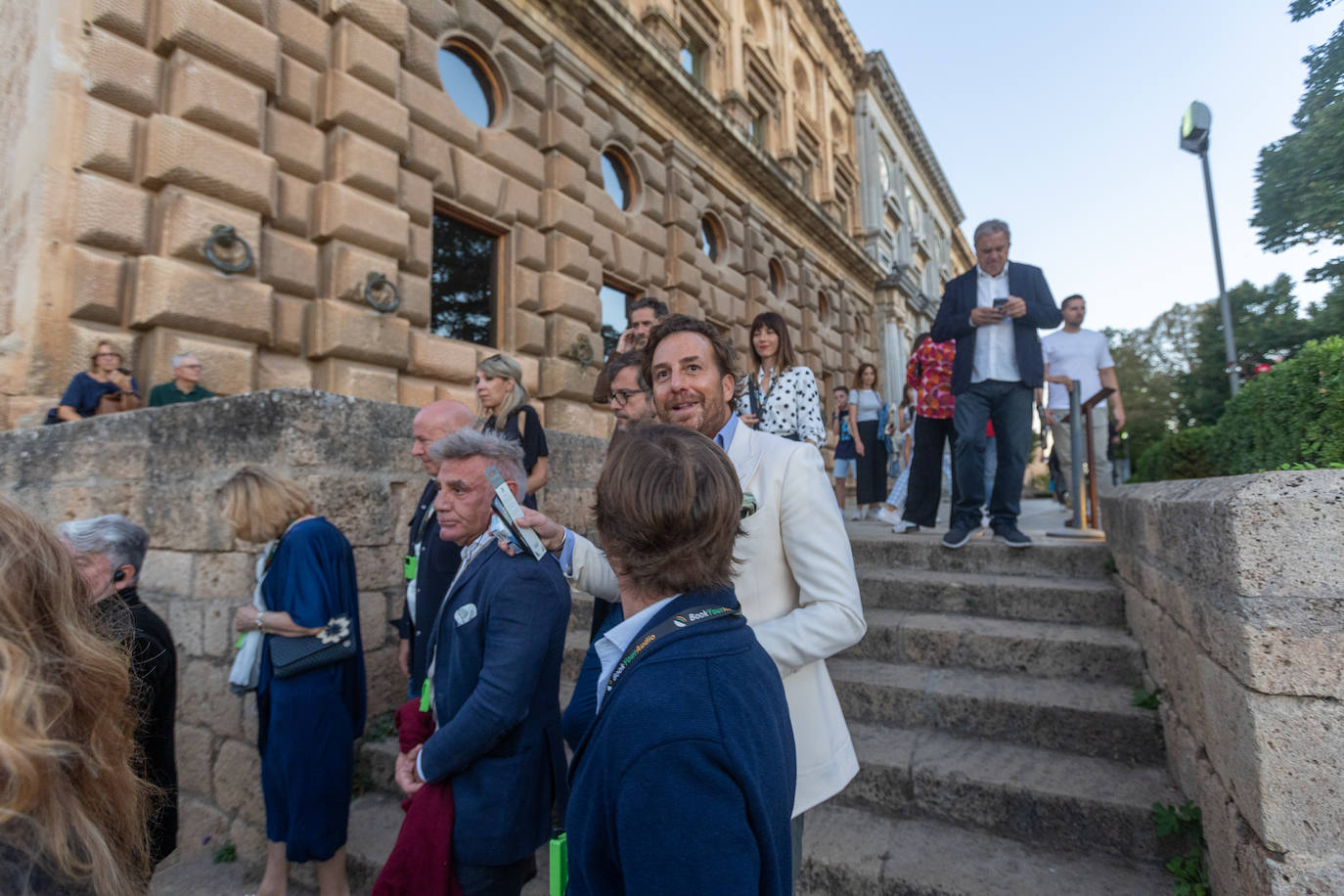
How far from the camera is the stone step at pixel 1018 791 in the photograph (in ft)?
8.14

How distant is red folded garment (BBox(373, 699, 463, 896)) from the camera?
78.3 inches

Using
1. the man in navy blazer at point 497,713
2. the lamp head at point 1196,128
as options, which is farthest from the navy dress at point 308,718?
the lamp head at point 1196,128

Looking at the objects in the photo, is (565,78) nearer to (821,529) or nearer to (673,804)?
(821,529)

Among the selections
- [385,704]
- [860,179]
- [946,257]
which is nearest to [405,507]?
[385,704]

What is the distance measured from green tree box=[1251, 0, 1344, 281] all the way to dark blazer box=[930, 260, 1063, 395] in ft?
7.06

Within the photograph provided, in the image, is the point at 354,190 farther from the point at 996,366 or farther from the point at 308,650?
the point at 996,366

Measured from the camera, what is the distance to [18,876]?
2.88 ft

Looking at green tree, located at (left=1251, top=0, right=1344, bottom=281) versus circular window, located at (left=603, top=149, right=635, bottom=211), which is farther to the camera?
circular window, located at (left=603, top=149, right=635, bottom=211)

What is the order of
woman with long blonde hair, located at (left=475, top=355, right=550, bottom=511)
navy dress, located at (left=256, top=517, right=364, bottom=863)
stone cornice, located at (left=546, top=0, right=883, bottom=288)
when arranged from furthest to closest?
1. stone cornice, located at (left=546, top=0, right=883, bottom=288)
2. woman with long blonde hair, located at (left=475, top=355, right=550, bottom=511)
3. navy dress, located at (left=256, top=517, right=364, bottom=863)

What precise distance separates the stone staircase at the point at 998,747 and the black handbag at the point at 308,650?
2.09 m

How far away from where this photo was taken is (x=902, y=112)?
2686 centimetres

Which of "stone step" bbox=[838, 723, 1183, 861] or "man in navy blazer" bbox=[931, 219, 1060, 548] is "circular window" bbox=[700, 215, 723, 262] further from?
"stone step" bbox=[838, 723, 1183, 861]

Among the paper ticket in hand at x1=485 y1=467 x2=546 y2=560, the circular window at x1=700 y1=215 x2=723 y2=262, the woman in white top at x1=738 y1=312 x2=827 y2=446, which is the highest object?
the circular window at x1=700 y1=215 x2=723 y2=262

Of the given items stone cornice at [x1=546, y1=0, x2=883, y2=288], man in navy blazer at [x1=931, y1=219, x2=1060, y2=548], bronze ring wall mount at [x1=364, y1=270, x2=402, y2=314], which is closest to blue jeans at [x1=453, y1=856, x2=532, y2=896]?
man in navy blazer at [x1=931, y1=219, x2=1060, y2=548]
